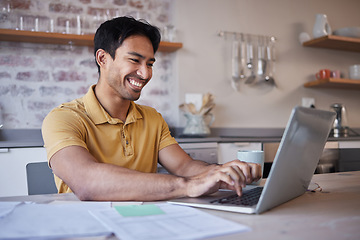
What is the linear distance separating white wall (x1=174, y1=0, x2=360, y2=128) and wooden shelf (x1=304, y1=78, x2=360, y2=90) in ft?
0.30

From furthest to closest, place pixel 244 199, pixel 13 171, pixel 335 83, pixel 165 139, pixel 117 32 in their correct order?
pixel 335 83
pixel 13 171
pixel 165 139
pixel 117 32
pixel 244 199

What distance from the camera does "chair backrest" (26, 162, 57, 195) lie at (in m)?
1.26

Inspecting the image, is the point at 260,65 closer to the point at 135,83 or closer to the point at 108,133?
the point at 135,83

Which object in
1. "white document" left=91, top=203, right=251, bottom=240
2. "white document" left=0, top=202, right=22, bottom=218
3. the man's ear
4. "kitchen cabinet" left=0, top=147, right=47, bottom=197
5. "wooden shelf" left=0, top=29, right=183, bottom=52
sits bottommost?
"kitchen cabinet" left=0, top=147, right=47, bottom=197

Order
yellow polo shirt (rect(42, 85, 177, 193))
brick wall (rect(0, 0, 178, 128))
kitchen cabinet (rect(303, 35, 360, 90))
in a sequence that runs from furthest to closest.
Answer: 1. kitchen cabinet (rect(303, 35, 360, 90))
2. brick wall (rect(0, 0, 178, 128))
3. yellow polo shirt (rect(42, 85, 177, 193))

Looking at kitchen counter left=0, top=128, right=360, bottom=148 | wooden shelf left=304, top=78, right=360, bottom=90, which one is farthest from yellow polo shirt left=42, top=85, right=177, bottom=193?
wooden shelf left=304, top=78, right=360, bottom=90

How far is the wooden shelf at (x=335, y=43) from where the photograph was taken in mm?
3516

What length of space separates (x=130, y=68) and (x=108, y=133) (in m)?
0.31

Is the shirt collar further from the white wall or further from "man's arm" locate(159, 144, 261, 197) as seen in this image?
the white wall

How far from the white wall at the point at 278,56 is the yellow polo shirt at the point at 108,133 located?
165 centimetres

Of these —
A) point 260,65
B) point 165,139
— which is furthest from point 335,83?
point 165,139

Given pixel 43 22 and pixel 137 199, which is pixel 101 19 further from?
pixel 137 199

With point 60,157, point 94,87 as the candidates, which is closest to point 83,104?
point 94,87

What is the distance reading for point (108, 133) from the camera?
1.41m
